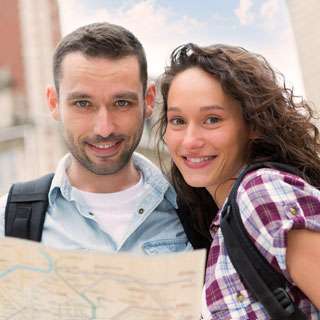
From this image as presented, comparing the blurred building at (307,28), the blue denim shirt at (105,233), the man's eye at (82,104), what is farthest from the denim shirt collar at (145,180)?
the blurred building at (307,28)

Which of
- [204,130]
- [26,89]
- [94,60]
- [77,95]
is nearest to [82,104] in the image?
[77,95]

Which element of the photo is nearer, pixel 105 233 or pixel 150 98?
pixel 105 233

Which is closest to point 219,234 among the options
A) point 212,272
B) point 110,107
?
point 212,272

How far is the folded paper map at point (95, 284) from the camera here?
0.93 m

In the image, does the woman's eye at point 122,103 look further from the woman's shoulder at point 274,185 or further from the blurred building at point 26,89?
the blurred building at point 26,89

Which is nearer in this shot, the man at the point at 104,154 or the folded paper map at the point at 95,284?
the folded paper map at the point at 95,284

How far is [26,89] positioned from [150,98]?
5433 mm

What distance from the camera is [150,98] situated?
1.71m

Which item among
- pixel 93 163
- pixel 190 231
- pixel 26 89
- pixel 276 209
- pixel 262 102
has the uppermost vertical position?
pixel 262 102

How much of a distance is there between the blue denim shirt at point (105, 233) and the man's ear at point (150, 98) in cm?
23

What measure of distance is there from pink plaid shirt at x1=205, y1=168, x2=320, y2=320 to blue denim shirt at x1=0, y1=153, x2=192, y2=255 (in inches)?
14.0

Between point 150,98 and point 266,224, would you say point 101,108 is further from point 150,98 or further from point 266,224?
point 266,224

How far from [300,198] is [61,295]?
1.59 ft

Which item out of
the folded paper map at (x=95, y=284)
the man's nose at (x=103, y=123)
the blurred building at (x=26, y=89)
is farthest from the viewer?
the blurred building at (x=26, y=89)
